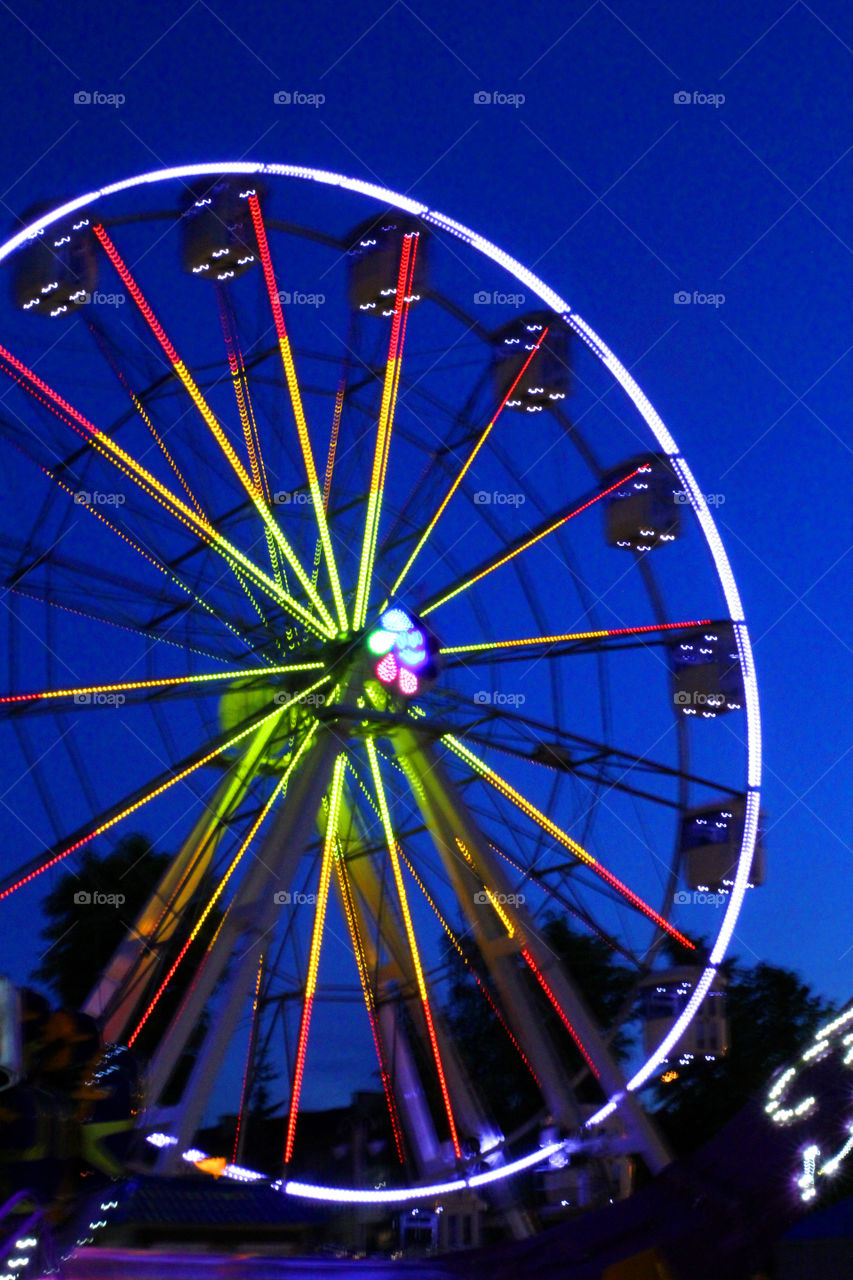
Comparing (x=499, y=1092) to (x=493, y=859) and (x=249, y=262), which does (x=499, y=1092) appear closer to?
(x=493, y=859)

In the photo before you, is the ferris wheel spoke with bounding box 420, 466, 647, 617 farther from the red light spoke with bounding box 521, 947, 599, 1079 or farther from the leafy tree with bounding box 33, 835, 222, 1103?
the leafy tree with bounding box 33, 835, 222, 1103

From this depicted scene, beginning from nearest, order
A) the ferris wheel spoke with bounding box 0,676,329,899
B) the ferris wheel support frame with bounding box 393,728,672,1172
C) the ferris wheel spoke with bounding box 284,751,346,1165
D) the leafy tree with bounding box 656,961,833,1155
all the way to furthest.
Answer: the ferris wheel spoke with bounding box 0,676,329,899 < the ferris wheel spoke with bounding box 284,751,346,1165 < the ferris wheel support frame with bounding box 393,728,672,1172 < the leafy tree with bounding box 656,961,833,1155

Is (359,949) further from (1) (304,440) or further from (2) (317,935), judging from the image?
(1) (304,440)

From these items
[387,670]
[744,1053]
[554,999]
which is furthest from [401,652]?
[744,1053]

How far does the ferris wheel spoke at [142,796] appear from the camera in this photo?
567 inches

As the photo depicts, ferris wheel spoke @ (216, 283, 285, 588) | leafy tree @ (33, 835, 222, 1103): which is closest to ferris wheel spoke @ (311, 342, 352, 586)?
ferris wheel spoke @ (216, 283, 285, 588)

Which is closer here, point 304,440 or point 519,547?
point 304,440

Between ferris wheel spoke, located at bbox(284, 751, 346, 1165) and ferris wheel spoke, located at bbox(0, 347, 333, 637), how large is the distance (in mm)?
1644

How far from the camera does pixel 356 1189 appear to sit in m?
16.8

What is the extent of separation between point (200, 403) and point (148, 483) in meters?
1.41

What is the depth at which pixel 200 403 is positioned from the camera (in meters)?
17.4

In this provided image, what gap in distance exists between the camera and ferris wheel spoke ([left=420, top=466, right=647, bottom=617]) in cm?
1828

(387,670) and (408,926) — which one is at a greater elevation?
(387,670)

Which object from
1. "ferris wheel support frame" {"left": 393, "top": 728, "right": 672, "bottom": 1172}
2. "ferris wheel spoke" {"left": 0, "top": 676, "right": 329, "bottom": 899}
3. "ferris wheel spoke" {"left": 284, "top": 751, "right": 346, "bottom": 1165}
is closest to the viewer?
"ferris wheel spoke" {"left": 0, "top": 676, "right": 329, "bottom": 899}
